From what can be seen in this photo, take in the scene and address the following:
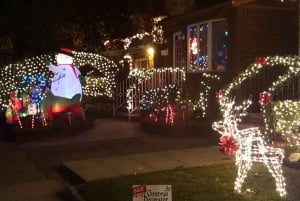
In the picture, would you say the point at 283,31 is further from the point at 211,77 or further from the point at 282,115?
the point at 282,115

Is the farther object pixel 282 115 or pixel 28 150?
pixel 28 150

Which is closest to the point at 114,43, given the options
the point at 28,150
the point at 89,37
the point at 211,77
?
the point at 89,37

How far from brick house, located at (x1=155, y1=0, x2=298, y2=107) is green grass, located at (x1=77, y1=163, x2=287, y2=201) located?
6.51 m

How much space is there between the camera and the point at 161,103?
15766 millimetres

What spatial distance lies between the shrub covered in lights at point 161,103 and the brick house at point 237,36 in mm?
1380

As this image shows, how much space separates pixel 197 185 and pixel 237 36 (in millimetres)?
8243

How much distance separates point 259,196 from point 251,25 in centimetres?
905

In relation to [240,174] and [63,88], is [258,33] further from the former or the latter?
[240,174]

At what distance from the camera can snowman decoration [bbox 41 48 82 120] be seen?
52.6ft

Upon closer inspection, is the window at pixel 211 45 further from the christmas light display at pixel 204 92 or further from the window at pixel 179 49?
the window at pixel 179 49

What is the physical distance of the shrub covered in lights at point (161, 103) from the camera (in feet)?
49.3

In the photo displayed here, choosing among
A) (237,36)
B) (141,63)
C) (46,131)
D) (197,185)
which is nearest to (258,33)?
(237,36)

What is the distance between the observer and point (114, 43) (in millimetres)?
27016

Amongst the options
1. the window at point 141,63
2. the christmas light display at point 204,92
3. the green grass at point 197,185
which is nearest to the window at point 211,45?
the christmas light display at point 204,92
